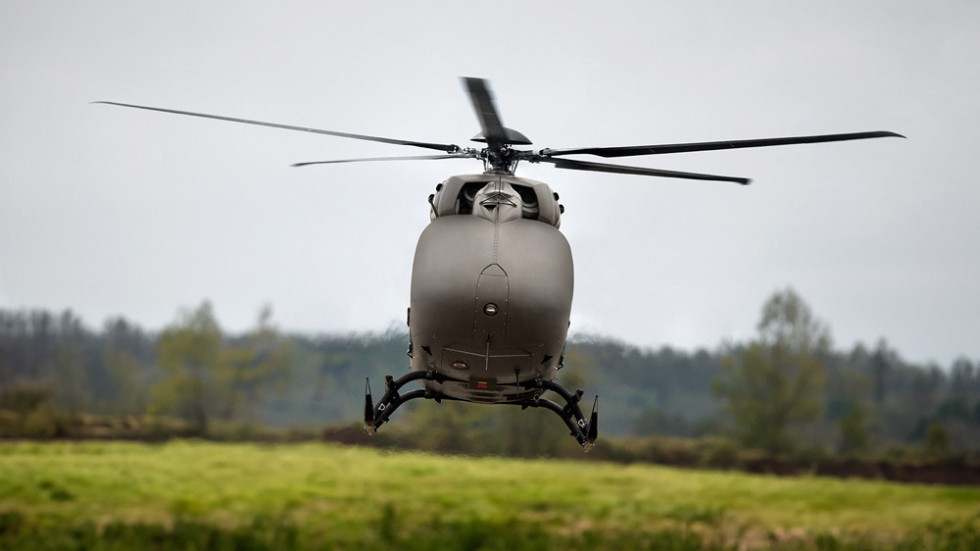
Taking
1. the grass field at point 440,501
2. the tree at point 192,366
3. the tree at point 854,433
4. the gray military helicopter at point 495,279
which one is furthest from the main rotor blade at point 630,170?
the tree at point 854,433

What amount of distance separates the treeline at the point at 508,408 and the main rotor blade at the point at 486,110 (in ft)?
50.2

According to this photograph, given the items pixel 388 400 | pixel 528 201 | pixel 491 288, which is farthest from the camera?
pixel 388 400

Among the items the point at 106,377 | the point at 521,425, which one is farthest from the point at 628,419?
the point at 106,377

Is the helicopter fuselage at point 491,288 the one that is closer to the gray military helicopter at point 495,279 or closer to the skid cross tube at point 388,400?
the gray military helicopter at point 495,279

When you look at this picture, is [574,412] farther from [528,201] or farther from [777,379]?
[777,379]

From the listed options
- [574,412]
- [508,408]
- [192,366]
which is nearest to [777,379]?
[508,408]

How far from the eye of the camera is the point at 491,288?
9.49 m

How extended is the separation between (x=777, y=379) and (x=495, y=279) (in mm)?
35356

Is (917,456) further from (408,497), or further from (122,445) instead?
(122,445)

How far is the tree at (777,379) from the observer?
41156 mm

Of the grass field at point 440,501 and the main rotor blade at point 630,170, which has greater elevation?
the main rotor blade at point 630,170

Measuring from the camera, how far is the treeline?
105 ft

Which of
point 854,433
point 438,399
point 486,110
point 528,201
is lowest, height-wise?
point 854,433

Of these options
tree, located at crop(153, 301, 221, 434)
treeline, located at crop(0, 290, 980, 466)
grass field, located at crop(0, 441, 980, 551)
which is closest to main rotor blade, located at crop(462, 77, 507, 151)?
treeline, located at crop(0, 290, 980, 466)
